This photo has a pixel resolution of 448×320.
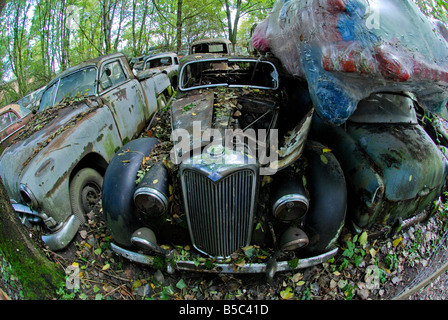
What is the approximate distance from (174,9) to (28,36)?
908cm

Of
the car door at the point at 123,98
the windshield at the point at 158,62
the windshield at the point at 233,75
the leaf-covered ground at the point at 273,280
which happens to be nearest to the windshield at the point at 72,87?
the car door at the point at 123,98

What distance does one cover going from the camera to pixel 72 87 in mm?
4559

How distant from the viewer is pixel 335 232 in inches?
102

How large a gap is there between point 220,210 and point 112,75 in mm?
3833

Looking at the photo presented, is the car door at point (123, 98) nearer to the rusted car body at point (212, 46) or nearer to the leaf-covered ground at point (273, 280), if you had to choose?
the leaf-covered ground at point (273, 280)

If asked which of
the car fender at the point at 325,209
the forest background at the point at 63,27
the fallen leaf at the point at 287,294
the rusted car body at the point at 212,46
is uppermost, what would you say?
the forest background at the point at 63,27

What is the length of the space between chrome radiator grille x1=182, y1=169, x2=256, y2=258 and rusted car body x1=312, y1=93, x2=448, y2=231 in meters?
1.31

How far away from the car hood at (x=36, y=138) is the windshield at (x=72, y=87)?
0.31 m

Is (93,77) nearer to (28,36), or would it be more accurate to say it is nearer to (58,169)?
(58,169)

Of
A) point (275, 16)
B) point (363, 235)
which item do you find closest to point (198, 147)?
point (363, 235)

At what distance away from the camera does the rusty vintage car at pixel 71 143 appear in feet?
10.3

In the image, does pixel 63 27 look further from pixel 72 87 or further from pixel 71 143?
pixel 71 143

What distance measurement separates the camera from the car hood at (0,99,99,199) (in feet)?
10.4
